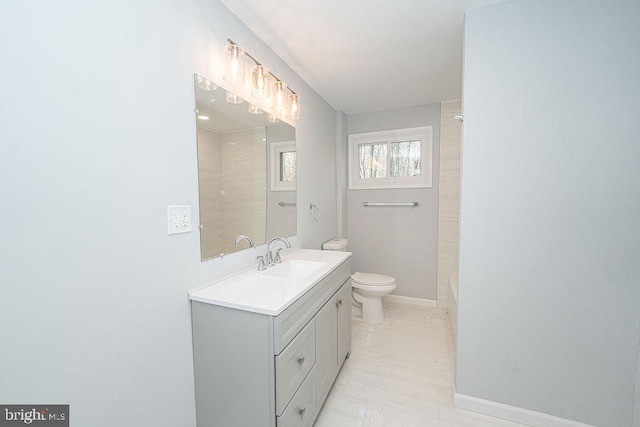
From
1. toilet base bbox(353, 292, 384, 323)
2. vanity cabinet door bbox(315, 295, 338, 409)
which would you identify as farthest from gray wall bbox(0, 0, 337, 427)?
toilet base bbox(353, 292, 384, 323)

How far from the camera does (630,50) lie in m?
1.26

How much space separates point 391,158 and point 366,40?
1.62m

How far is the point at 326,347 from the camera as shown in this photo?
1571 mm

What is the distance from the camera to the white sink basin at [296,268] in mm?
1695

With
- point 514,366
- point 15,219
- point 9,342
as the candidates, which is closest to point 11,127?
point 15,219

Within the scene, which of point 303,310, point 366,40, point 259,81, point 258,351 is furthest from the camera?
point 366,40

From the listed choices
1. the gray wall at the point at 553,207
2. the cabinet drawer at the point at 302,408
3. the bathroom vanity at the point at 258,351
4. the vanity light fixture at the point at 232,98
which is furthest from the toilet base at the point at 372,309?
the vanity light fixture at the point at 232,98

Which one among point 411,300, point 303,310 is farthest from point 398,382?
point 411,300

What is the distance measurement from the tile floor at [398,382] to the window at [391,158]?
5.30ft

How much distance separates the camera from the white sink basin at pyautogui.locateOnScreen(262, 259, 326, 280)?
1.70 meters

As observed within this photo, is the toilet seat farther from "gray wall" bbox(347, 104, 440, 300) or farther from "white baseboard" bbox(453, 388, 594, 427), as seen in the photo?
"white baseboard" bbox(453, 388, 594, 427)

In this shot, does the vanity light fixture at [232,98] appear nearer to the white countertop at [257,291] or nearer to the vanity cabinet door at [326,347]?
the white countertop at [257,291]

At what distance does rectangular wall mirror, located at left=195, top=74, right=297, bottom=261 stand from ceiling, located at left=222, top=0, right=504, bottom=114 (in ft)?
1.70

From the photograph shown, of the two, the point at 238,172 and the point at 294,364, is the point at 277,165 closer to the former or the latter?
the point at 238,172
